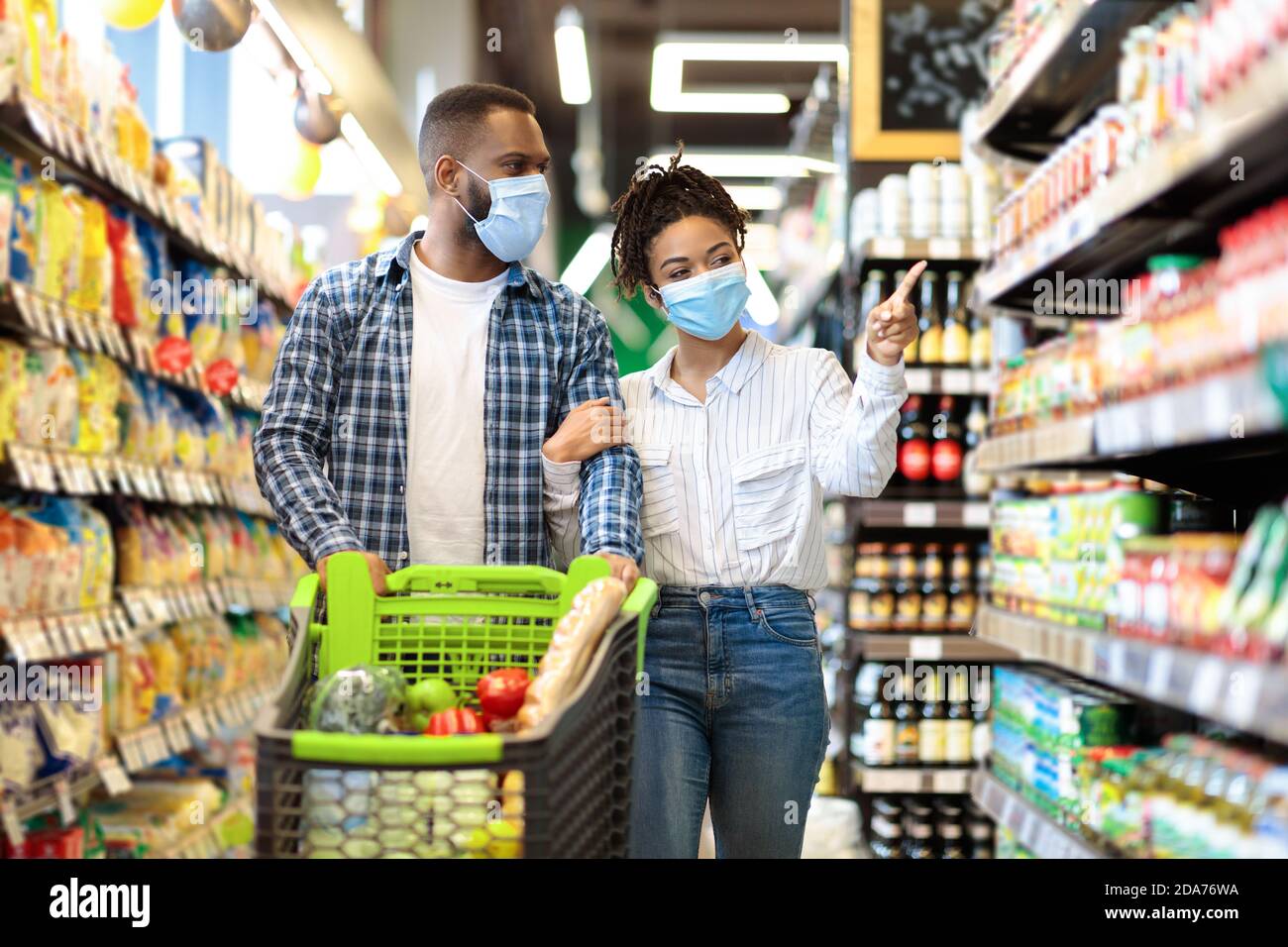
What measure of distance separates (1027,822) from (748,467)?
1.34 meters

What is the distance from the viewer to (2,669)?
2990mm

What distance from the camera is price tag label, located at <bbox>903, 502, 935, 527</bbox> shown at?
202 inches

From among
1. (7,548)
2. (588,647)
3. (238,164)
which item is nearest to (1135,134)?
(588,647)

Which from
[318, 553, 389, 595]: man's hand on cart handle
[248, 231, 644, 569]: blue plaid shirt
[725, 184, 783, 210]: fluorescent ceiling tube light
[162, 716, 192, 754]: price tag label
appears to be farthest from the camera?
[725, 184, 783, 210]: fluorescent ceiling tube light

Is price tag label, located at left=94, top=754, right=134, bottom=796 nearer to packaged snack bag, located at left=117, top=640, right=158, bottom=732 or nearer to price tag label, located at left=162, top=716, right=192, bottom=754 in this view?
packaged snack bag, located at left=117, top=640, right=158, bottom=732

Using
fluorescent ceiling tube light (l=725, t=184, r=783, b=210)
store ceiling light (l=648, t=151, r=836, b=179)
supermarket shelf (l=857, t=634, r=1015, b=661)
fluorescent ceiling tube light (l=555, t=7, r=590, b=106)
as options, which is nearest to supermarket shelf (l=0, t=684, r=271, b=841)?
supermarket shelf (l=857, t=634, r=1015, b=661)

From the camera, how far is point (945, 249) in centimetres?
512

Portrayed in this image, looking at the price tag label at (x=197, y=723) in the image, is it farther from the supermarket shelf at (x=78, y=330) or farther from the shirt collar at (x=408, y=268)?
the shirt collar at (x=408, y=268)

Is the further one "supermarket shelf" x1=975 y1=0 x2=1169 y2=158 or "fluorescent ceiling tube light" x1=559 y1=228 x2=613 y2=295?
"fluorescent ceiling tube light" x1=559 y1=228 x2=613 y2=295

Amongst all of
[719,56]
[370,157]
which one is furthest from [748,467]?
[719,56]

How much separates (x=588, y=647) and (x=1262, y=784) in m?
1.01

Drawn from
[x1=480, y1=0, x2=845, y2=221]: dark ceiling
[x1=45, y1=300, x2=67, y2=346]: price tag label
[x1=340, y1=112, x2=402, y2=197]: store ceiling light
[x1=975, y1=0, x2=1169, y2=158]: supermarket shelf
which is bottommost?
[x1=45, y1=300, x2=67, y2=346]: price tag label

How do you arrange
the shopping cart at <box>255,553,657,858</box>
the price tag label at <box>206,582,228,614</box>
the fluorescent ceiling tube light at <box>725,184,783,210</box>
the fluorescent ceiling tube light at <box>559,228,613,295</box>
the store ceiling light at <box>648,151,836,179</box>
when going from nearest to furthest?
the shopping cart at <box>255,553,657,858</box> < the price tag label at <box>206,582,228,614</box> < the store ceiling light at <box>648,151,836,179</box> < the fluorescent ceiling tube light at <box>725,184,783,210</box> < the fluorescent ceiling tube light at <box>559,228,613,295</box>

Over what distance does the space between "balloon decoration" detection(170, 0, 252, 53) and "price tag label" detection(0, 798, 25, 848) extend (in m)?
2.20
